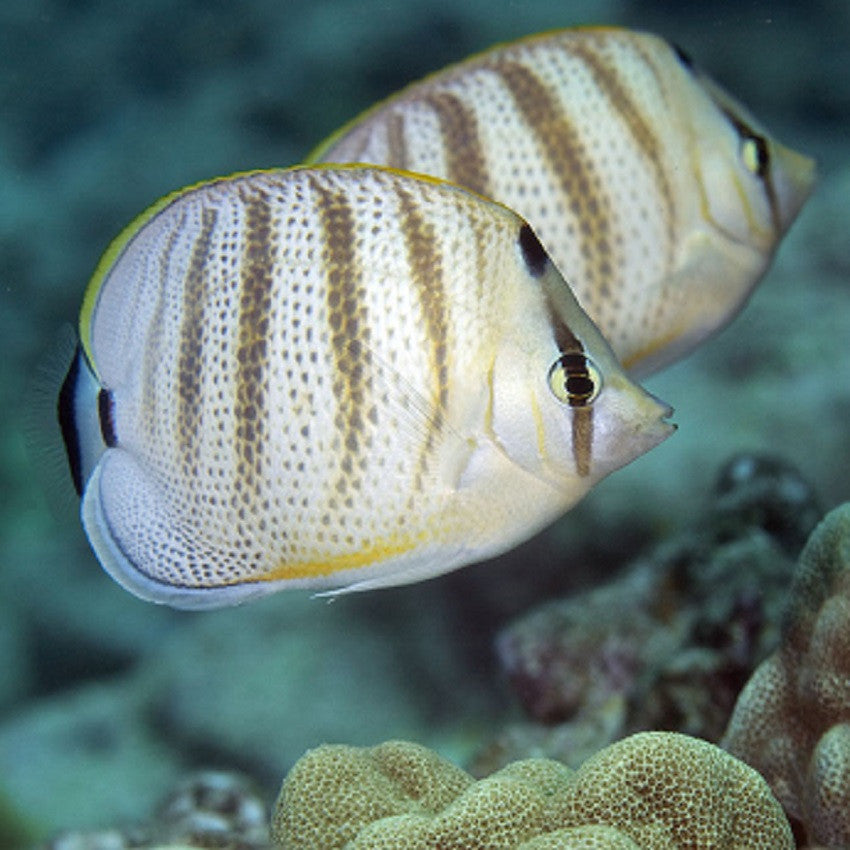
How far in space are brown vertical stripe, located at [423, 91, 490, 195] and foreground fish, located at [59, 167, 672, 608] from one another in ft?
2.30

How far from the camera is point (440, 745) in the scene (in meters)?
3.86

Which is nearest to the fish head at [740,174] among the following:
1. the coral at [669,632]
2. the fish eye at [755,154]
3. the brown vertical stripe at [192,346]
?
the fish eye at [755,154]

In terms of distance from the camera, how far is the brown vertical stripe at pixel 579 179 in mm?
2217

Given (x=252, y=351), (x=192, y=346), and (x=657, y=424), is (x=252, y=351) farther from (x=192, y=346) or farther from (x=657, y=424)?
(x=657, y=424)

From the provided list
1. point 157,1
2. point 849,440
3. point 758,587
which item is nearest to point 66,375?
point 758,587

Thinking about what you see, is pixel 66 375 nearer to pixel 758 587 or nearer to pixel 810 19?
pixel 758 587

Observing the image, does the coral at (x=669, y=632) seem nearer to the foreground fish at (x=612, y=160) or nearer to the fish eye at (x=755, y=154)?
the foreground fish at (x=612, y=160)

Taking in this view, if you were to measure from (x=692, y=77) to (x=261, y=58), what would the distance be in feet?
11.6

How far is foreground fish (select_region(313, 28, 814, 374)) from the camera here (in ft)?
7.27

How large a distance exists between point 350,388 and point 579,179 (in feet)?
3.40

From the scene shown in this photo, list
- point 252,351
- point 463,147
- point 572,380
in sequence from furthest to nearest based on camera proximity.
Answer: point 463,147 → point 252,351 → point 572,380

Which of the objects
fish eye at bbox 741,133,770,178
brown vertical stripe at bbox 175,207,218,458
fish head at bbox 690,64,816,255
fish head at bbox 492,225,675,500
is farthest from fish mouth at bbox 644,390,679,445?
fish eye at bbox 741,133,770,178

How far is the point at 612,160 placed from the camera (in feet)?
7.38

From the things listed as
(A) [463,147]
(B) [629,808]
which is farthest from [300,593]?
(B) [629,808]
